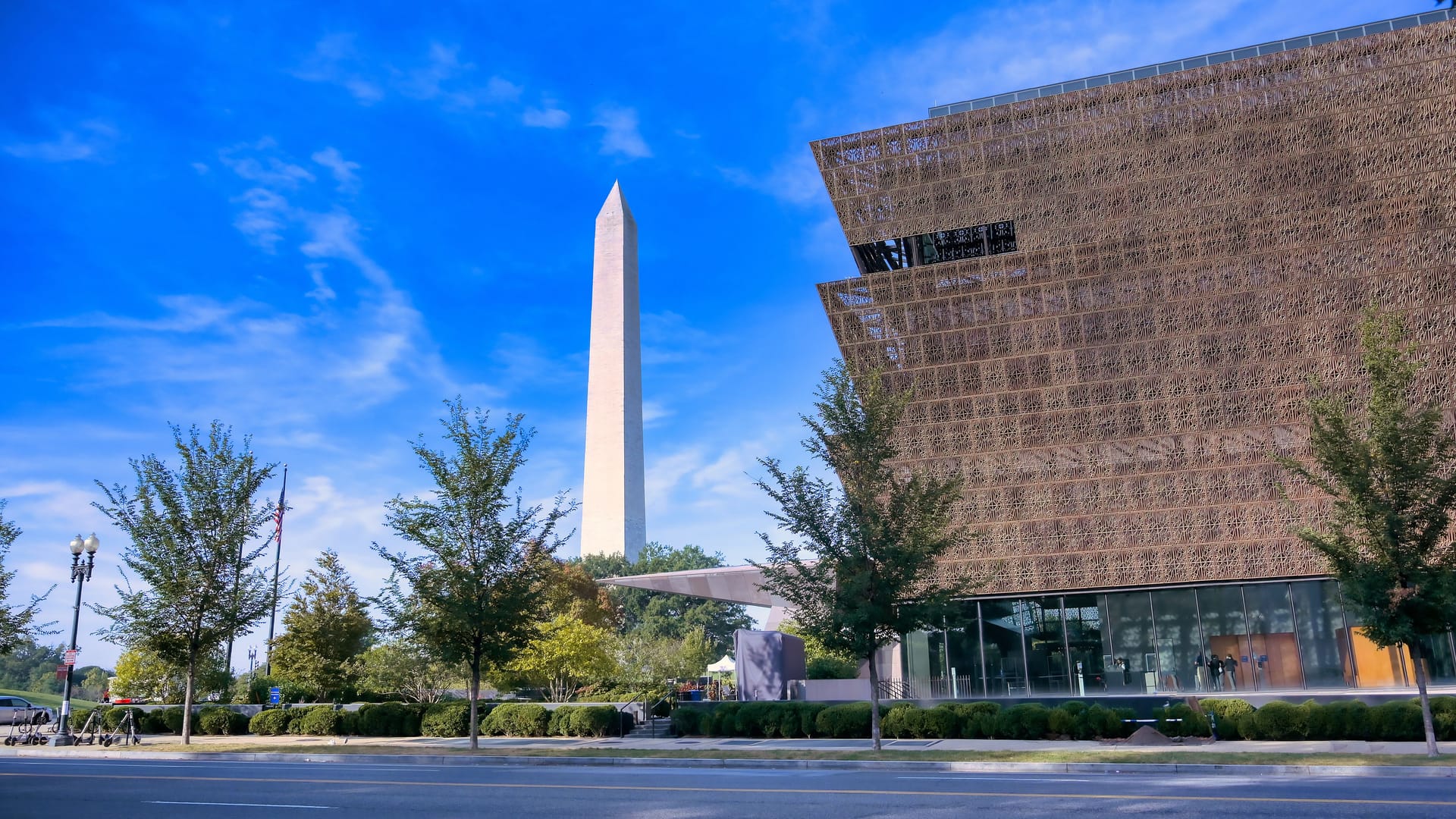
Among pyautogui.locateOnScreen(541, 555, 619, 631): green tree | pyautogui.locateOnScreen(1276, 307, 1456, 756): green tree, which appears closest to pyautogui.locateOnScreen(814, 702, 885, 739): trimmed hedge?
pyautogui.locateOnScreen(1276, 307, 1456, 756): green tree

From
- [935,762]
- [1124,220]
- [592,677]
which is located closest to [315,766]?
[935,762]

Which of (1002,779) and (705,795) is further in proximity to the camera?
(1002,779)

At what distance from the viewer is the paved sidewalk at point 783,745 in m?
19.8

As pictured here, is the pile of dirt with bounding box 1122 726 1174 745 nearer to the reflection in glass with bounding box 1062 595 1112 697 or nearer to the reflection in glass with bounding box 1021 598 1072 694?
the reflection in glass with bounding box 1062 595 1112 697

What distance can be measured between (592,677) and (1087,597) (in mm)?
20959

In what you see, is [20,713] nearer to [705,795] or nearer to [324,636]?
[324,636]

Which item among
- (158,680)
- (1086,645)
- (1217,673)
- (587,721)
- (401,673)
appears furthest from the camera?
(158,680)

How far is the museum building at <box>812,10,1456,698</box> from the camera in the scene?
3494cm

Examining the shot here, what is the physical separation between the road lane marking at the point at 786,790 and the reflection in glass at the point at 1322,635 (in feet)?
91.2

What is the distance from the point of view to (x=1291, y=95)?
36000 mm

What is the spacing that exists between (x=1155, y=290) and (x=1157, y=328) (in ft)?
4.85

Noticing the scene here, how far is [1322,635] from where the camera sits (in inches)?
1407

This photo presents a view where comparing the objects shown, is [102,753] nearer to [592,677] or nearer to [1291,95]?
[592,677]

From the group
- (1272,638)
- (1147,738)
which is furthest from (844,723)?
(1272,638)
